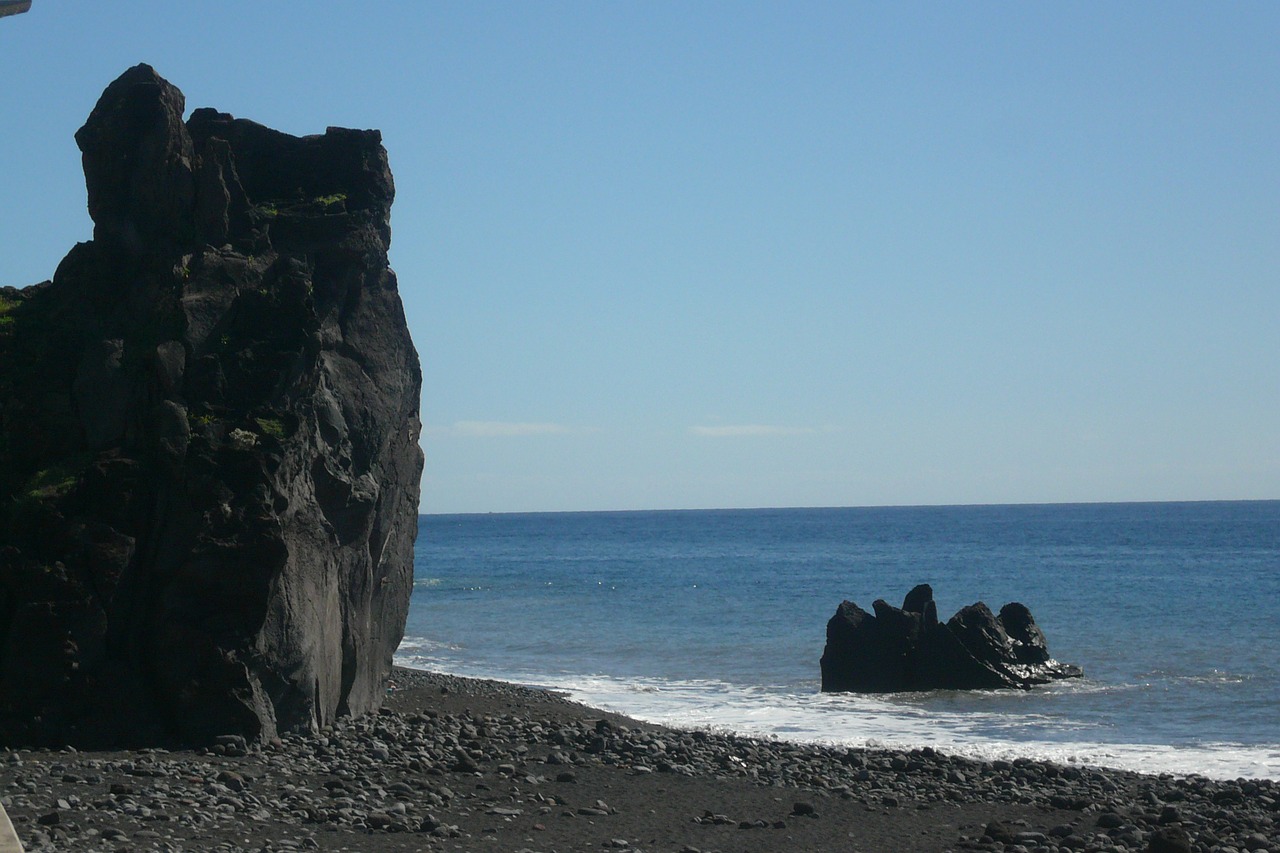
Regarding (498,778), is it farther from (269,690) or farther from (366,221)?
(366,221)

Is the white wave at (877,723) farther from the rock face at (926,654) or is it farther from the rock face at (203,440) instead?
the rock face at (203,440)

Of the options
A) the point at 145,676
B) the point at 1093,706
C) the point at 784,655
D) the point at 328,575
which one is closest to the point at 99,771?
the point at 145,676

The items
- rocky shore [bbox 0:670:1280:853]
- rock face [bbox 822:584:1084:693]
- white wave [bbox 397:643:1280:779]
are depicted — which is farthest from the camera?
rock face [bbox 822:584:1084:693]

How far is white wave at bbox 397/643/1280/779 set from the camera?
782 inches

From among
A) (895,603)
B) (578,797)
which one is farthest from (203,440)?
(895,603)

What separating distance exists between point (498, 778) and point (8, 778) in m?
5.41

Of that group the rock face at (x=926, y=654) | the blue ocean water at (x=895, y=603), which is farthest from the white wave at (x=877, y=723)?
the rock face at (x=926, y=654)

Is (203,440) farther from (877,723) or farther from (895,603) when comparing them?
(895,603)

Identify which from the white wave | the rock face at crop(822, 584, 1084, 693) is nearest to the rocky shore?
the white wave

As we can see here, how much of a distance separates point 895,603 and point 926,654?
28376 mm

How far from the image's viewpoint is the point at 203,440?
15.3 meters

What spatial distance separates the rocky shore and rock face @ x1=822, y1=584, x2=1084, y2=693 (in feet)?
34.0

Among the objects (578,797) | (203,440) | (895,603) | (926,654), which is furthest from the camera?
(895,603)

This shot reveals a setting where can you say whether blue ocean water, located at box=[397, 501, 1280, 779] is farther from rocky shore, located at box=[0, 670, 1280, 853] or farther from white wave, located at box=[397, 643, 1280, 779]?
rocky shore, located at box=[0, 670, 1280, 853]
